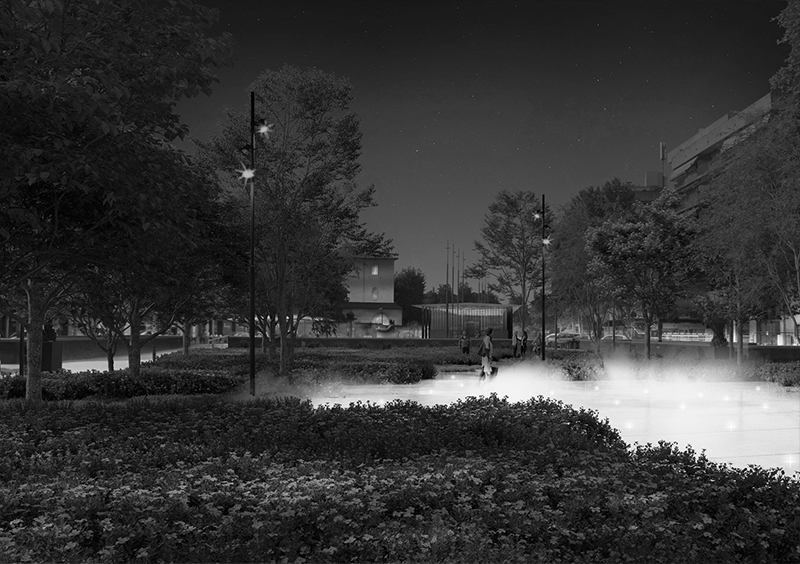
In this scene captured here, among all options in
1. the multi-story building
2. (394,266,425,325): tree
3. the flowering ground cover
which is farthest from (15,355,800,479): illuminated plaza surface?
(394,266,425,325): tree

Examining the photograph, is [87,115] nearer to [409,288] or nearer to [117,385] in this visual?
[117,385]

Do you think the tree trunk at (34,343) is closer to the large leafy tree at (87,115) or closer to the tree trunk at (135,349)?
the large leafy tree at (87,115)

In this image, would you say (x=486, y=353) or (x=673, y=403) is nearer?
(x=673, y=403)

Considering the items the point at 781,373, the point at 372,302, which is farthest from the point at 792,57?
the point at 372,302

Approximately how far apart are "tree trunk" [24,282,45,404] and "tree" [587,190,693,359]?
86.9 feet

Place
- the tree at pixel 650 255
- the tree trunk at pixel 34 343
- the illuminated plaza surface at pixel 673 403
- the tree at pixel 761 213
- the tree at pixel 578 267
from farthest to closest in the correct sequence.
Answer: the tree at pixel 578 267 → the tree at pixel 650 255 → the tree at pixel 761 213 → the tree trunk at pixel 34 343 → the illuminated plaza surface at pixel 673 403

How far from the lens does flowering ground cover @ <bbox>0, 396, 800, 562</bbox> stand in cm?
554

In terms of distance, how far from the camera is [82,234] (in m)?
10.5

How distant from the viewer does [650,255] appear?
35.4m

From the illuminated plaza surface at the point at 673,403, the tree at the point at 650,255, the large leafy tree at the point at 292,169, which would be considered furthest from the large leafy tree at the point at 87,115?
the tree at the point at 650,255

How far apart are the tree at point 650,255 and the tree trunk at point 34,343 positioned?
26.5 m

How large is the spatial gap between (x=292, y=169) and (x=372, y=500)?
22.1m

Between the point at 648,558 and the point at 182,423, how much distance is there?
744 cm

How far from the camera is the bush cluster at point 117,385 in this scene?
712 inches
